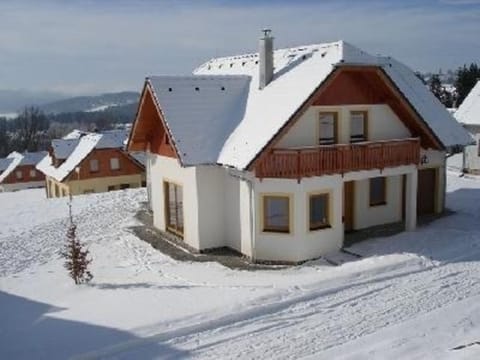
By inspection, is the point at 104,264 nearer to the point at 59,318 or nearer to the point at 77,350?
the point at 59,318

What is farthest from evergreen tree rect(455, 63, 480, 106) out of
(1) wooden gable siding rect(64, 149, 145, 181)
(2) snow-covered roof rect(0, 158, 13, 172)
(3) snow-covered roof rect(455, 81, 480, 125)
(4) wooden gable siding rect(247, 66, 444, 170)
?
(2) snow-covered roof rect(0, 158, 13, 172)

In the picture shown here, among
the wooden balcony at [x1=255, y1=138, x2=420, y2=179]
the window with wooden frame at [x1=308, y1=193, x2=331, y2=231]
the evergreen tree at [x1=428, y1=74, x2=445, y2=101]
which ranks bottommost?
the window with wooden frame at [x1=308, y1=193, x2=331, y2=231]

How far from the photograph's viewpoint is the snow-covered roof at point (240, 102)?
55.5ft

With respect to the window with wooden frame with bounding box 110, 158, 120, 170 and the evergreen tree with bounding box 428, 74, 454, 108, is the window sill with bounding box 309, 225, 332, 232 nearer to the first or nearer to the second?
the window with wooden frame with bounding box 110, 158, 120, 170

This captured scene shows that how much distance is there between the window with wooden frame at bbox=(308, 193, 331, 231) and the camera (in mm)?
17250

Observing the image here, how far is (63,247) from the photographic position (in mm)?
20422

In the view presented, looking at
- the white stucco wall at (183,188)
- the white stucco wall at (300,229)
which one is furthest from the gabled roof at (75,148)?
the white stucco wall at (300,229)

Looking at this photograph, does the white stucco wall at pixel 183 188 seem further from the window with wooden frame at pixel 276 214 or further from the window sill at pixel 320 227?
the window sill at pixel 320 227

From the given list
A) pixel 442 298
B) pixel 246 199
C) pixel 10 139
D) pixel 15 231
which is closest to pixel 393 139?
pixel 246 199

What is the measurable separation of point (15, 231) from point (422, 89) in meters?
17.6

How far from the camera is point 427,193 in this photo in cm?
2194

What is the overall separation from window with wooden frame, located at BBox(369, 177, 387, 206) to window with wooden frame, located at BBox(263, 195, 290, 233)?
455cm

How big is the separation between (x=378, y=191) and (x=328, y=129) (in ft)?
12.4

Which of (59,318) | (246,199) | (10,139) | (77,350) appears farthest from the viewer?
(10,139)
